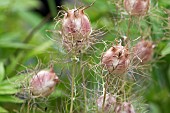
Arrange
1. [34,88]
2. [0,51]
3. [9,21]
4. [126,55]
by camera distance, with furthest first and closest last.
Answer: [9,21] → [0,51] → [34,88] → [126,55]

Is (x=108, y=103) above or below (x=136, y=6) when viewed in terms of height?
below

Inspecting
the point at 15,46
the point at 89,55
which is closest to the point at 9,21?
the point at 15,46

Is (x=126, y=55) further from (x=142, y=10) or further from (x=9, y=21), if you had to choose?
(x=9, y=21)

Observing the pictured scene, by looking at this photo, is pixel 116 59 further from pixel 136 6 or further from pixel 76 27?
pixel 136 6

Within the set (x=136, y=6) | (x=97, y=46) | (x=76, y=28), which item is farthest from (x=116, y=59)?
(x=97, y=46)

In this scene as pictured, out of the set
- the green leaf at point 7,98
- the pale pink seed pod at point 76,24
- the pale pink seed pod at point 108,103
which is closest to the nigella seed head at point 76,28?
the pale pink seed pod at point 76,24

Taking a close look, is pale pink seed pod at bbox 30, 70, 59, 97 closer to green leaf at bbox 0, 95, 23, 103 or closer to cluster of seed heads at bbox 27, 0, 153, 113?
cluster of seed heads at bbox 27, 0, 153, 113
